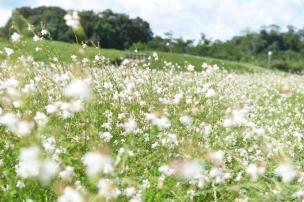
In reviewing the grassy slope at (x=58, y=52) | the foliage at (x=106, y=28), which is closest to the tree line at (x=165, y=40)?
the foliage at (x=106, y=28)

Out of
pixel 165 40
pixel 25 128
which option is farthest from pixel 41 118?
pixel 165 40

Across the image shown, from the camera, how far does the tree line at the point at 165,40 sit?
51.3 meters

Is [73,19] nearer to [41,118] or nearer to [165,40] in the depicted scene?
[41,118]

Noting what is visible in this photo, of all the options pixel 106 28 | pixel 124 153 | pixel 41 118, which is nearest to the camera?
pixel 124 153

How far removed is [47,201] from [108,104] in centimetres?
308

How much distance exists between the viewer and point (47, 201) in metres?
4.18

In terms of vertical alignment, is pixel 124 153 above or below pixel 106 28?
above

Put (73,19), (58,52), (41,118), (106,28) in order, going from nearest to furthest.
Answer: (41,118) → (73,19) → (58,52) → (106,28)

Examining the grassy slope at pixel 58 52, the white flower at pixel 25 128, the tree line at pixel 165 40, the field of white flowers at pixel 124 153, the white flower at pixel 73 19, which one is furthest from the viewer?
the tree line at pixel 165 40

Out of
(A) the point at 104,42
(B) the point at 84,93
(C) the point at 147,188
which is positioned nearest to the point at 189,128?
(C) the point at 147,188

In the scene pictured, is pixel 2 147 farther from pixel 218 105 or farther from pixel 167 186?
pixel 218 105

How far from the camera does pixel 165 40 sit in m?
44.6

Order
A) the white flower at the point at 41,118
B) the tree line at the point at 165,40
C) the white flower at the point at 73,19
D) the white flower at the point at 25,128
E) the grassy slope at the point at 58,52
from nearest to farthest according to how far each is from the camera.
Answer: the white flower at the point at 25,128
the white flower at the point at 41,118
the white flower at the point at 73,19
the grassy slope at the point at 58,52
the tree line at the point at 165,40

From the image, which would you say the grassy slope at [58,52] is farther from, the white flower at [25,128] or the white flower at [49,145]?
the white flower at [25,128]
